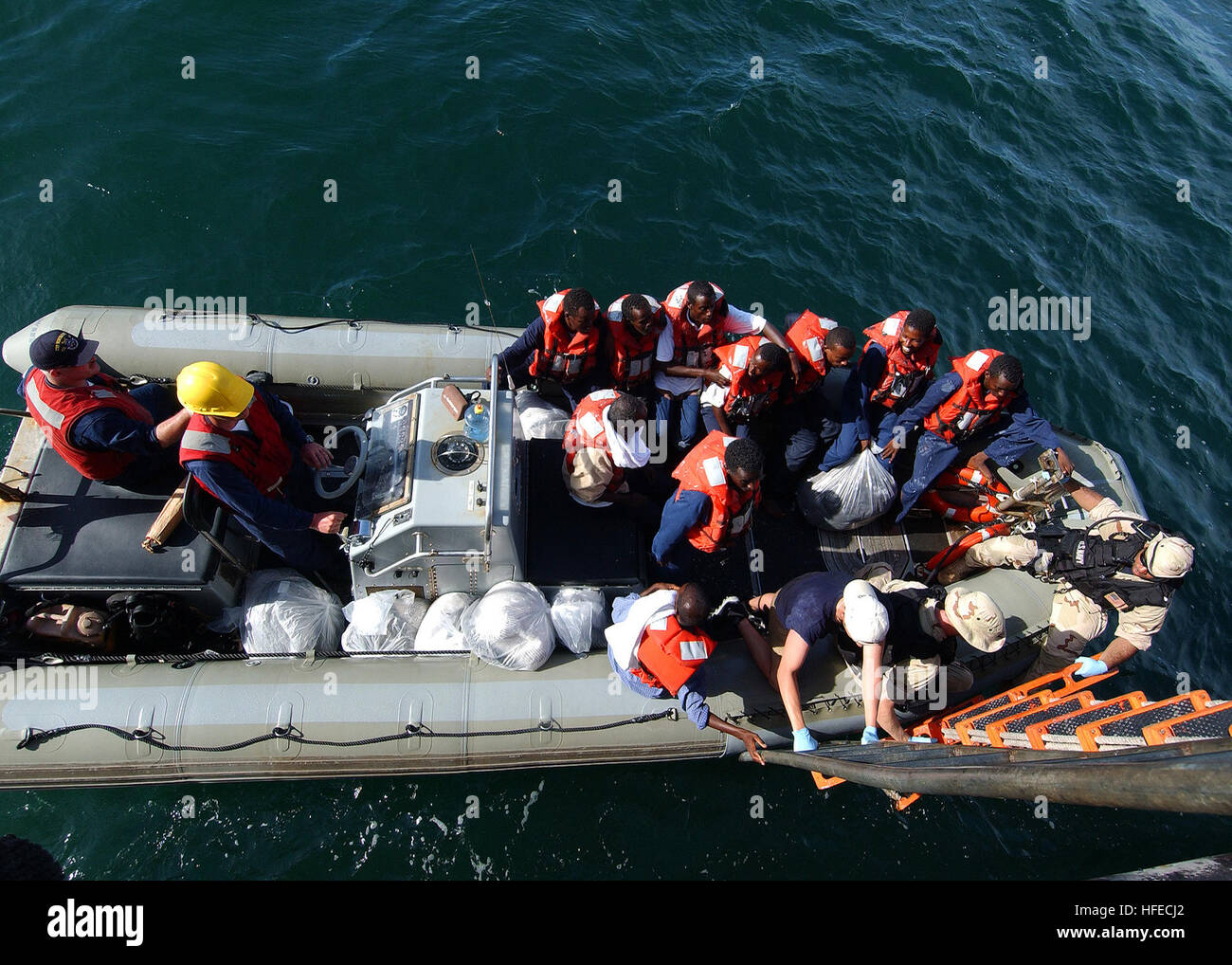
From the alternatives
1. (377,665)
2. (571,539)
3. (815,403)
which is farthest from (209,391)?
(815,403)

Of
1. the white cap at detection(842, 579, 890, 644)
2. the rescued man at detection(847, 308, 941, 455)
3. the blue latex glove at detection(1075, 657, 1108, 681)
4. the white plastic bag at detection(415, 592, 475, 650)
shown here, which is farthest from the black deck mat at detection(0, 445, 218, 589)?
the blue latex glove at detection(1075, 657, 1108, 681)

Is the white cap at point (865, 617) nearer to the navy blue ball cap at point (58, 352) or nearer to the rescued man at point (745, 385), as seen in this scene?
the rescued man at point (745, 385)

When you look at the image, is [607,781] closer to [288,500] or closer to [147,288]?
[288,500]

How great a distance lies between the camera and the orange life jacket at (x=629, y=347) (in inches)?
195

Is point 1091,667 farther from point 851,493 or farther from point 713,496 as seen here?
point 713,496

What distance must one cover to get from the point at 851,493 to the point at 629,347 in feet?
6.19

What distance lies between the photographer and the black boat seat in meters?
4.27

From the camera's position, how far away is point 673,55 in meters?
11.0

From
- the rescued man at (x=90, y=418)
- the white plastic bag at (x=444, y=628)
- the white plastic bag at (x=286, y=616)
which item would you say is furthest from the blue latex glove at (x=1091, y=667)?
the rescued man at (x=90, y=418)

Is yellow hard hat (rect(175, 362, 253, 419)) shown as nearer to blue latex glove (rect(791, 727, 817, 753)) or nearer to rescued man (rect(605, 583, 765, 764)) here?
rescued man (rect(605, 583, 765, 764))

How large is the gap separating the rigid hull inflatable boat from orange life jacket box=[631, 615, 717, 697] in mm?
732

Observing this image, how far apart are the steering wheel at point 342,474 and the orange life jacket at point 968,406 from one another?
403 cm

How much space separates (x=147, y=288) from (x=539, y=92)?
561 centimetres
